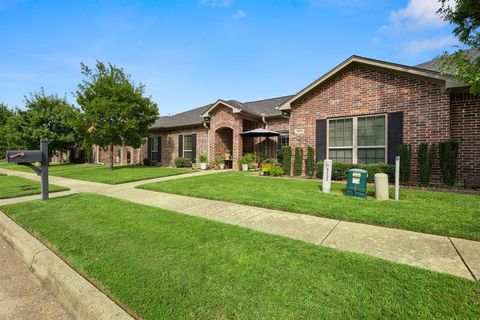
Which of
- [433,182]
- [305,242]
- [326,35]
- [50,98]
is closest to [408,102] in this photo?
[433,182]

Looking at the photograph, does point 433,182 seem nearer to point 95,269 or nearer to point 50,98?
point 95,269

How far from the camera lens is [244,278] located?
235 centimetres

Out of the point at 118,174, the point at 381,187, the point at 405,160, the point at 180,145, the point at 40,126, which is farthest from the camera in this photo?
the point at 40,126

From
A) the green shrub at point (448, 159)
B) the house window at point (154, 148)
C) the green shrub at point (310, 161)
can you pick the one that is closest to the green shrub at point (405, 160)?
the green shrub at point (448, 159)

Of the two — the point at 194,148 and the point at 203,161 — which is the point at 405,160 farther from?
the point at 194,148

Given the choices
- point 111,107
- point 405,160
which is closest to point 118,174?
point 111,107

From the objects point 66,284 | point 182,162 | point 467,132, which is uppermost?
point 467,132

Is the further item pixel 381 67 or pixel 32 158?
pixel 381 67

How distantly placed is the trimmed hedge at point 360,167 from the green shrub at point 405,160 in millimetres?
287

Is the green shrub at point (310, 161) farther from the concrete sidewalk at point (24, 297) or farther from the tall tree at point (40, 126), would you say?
the tall tree at point (40, 126)

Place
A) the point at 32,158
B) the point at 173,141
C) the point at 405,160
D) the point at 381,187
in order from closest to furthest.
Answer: the point at 381,187 → the point at 32,158 → the point at 405,160 → the point at 173,141

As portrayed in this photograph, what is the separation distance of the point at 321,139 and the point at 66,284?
9391 millimetres

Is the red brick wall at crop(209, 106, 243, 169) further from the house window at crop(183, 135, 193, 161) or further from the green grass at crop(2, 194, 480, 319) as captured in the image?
the green grass at crop(2, 194, 480, 319)

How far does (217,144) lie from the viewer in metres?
15.3
